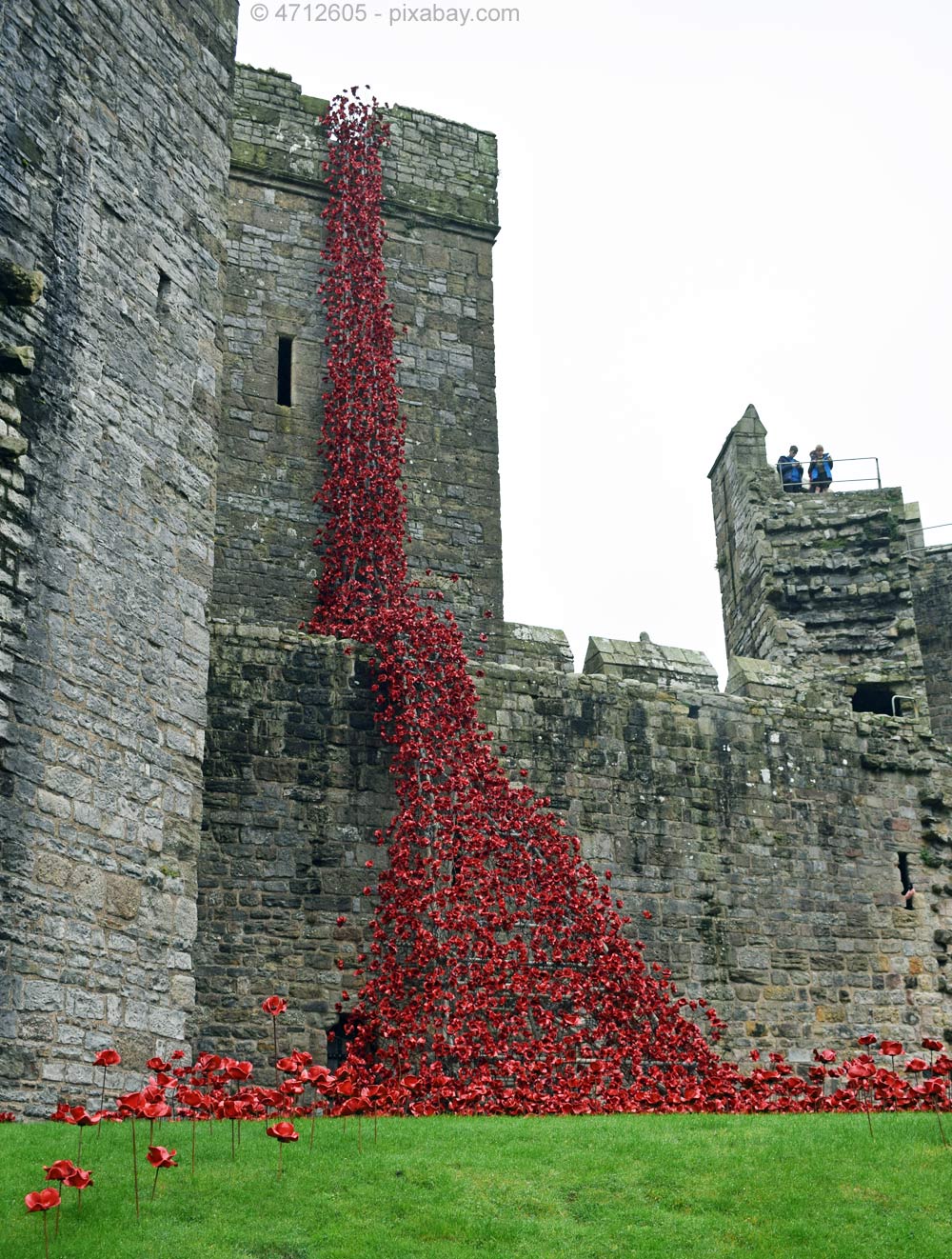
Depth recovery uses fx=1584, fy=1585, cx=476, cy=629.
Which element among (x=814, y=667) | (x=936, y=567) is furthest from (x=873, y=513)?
(x=936, y=567)

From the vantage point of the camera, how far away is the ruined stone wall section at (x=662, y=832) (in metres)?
13.7

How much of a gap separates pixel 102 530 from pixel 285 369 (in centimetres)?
806

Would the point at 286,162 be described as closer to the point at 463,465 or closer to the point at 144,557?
the point at 463,465

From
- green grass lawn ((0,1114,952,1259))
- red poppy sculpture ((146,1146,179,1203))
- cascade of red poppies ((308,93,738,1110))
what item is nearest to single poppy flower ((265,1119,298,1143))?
green grass lawn ((0,1114,952,1259))

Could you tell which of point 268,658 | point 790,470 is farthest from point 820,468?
point 268,658

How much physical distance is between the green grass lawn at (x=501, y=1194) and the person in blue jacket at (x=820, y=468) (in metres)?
12.6

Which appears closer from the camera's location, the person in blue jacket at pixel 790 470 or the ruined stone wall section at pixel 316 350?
the ruined stone wall section at pixel 316 350

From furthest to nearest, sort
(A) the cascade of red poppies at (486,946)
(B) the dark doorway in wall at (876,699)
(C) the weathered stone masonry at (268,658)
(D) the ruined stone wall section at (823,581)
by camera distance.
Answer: (D) the ruined stone wall section at (823,581), (B) the dark doorway in wall at (876,699), (A) the cascade of red poppies at (486,946), (C) the weathered stone masonry at (268,658)

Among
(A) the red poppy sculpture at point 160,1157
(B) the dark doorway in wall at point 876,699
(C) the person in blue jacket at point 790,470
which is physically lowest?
(A) the red poppy sculpture at point 160,1157

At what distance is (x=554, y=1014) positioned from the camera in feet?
47.0

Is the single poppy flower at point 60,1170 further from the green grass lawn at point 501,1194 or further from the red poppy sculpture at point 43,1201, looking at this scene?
the green grass lawn at point 501,1194

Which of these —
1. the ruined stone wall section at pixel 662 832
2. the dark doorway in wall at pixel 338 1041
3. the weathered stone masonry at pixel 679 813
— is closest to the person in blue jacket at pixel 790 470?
the weathered stone masonry at pixel 679 813

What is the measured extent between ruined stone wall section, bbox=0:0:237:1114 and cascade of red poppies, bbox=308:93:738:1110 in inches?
92.4

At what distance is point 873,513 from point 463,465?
5.32m
